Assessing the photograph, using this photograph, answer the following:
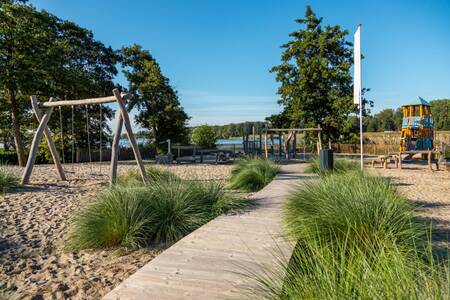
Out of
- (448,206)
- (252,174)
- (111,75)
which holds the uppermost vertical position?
(111,75)

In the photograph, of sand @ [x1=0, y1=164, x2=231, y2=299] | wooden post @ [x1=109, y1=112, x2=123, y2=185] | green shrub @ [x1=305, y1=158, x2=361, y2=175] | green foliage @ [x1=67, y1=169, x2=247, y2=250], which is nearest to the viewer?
sand @ [x1=0, y1=164, x2=231, y2=299]

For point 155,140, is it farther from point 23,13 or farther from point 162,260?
point 162,260

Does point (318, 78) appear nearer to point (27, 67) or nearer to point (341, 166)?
point (341, 166)

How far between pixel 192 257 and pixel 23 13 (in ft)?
51.6

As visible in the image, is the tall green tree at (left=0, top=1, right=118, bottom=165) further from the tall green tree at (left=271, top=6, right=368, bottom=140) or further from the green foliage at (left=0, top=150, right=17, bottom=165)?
the tall green tree at (left=271, top=6, right=368, bottom=140)

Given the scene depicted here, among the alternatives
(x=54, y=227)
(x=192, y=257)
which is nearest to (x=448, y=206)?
(x=192, y=257)

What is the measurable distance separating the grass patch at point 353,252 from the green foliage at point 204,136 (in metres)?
20.3

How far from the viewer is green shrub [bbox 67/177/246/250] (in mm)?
4133

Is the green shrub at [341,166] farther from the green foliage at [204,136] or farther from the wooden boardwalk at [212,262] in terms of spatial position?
the green foliage at [204,136]

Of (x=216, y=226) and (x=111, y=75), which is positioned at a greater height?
(x=111, y=75)

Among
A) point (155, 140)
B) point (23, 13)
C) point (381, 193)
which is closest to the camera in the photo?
point (381, 193)

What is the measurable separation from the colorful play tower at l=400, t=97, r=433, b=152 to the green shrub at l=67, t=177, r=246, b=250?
17442 mm

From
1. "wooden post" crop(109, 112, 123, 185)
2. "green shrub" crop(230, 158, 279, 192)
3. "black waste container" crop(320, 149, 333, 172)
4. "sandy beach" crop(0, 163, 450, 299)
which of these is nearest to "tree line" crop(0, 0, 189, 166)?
"wooden post" crop(109, 112, 123, 185)

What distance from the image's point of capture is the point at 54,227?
5.04m
